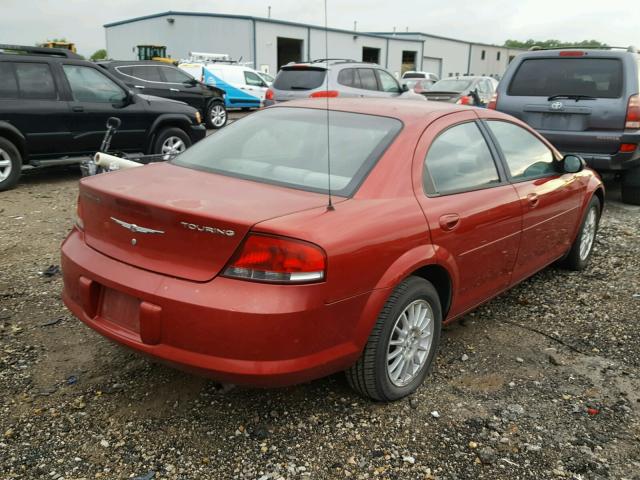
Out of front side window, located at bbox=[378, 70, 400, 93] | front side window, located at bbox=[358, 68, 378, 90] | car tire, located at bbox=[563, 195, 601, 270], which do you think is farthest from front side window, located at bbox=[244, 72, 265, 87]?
car tire, located at bbox=[563, 195, 601, 270]

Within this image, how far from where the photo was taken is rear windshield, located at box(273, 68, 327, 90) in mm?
11320

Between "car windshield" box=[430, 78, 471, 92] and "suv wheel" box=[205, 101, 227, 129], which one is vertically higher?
"car windshield" box=[430, 78, 471, 92]

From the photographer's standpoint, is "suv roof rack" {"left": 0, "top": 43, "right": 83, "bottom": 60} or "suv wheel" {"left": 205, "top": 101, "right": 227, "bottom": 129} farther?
"suv wheel" {"left": 205, "top": 101, "right": 227, "bottom": 129}

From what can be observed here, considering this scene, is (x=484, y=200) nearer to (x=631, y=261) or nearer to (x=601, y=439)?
(x=601, y=439)

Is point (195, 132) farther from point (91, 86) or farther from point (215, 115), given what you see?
point (215, 115)

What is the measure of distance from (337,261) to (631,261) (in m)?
4.14

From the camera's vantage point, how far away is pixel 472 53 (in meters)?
62.4

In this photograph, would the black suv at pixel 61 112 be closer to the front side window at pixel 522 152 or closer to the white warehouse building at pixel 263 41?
the front side window at pixel 522 152

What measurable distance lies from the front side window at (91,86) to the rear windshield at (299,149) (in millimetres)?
5340

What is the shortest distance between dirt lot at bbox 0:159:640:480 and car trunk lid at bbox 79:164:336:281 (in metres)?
0.81

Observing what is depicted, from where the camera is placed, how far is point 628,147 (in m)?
6.78

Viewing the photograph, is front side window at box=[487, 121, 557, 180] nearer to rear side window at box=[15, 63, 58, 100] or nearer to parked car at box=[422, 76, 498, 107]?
rear side window at box=[15, 63, 58, 100]

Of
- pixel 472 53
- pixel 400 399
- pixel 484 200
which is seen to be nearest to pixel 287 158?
pixel 484 200

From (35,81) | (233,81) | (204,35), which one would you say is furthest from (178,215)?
(204,35)
